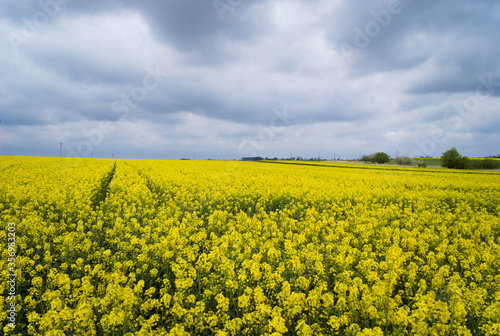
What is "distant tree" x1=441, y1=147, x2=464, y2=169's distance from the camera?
60109mm

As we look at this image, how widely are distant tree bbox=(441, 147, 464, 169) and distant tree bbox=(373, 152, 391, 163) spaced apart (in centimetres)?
2299

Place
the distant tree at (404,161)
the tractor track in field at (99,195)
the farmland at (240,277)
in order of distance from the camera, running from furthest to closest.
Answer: the distant tree at (404,161)
the tractor track in field at (99,195)
the farmland at (240,277)

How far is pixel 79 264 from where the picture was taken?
554 cm

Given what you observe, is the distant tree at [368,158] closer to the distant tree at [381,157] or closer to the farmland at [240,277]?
the distant tree at [381,157]

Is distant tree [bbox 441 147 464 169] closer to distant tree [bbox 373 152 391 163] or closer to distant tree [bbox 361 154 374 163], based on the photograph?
distant tree [bbox 373 152 391 163]

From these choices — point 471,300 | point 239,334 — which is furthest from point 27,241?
point 471,300

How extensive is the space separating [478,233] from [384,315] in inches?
262

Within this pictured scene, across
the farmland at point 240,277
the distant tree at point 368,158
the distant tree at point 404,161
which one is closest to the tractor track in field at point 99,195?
the farmland at point 240,277

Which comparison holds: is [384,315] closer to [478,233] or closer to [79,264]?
[79,264]

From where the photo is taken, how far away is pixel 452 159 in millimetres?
61031

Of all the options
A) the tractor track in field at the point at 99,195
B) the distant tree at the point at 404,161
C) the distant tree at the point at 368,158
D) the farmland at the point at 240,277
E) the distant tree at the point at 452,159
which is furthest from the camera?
the distant tree at the point at 368,158

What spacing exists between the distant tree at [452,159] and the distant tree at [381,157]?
22987mm

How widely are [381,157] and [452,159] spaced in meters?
26.8

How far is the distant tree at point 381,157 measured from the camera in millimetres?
86938
